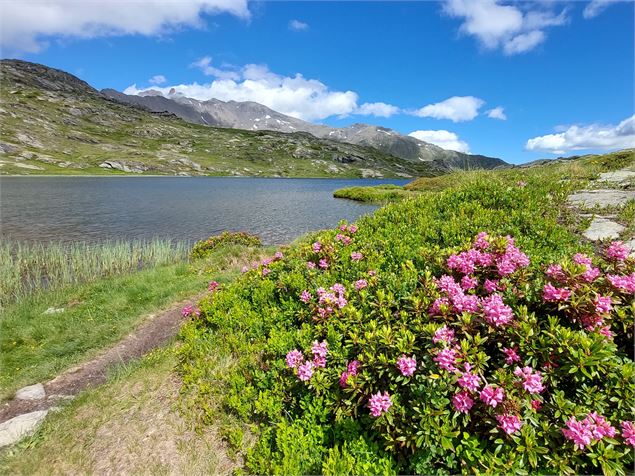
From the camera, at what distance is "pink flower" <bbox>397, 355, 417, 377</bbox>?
3768 millimetres

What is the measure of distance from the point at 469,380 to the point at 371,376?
4.07 ft

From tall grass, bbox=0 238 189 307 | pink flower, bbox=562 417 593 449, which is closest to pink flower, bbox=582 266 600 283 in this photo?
pink flower, bbox=562 417 593 449

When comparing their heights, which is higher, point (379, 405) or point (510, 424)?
point (510, 424)

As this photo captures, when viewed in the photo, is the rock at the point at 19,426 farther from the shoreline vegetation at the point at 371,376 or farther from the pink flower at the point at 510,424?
the pink flower at the point at 510,424

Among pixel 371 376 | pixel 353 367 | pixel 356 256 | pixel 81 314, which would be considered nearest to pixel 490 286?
→ pixel 371 376

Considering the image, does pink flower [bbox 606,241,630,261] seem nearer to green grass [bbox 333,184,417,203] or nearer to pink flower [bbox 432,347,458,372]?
pink flower [bbox 432,347,458,372]

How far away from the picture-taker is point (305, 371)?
4.62m

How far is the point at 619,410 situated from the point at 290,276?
5.57m

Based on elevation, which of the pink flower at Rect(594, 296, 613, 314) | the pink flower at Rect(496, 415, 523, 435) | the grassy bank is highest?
the pink flower at Rect(594, 296, 613, 314)

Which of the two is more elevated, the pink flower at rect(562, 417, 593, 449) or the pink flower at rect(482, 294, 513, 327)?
the pink flower at rect(482, 294, 513, 327)

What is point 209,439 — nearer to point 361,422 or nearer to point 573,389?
point 361,422

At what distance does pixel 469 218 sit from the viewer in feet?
26.5

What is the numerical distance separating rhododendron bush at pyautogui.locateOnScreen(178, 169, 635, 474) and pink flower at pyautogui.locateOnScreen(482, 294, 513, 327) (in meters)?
0.02

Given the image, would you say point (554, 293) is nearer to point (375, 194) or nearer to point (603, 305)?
point (603, 305)
